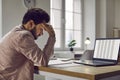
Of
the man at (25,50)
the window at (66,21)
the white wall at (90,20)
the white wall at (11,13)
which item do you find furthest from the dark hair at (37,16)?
the white wall at (90,20)

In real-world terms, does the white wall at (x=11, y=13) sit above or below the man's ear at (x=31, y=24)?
above

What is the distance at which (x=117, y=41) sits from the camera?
5.86 feet

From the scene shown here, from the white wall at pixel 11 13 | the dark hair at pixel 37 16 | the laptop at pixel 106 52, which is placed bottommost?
the laptop at pixel 106 52

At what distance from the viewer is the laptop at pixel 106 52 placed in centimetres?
175

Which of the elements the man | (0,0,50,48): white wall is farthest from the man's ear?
(0,0,50,48): white wall

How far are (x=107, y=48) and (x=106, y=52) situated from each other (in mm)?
33

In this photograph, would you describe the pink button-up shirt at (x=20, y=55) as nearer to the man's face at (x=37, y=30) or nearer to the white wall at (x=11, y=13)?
the man's face at (x=37, y=30)

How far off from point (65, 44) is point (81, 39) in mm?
692

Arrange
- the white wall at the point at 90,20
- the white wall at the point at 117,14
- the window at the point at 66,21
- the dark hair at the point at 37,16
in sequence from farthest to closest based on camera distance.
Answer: the white wall at the point at 117,14 → the white wall at the point at 90,20 → the window at the point at 66,21 → the dark hair at the point at 37,16

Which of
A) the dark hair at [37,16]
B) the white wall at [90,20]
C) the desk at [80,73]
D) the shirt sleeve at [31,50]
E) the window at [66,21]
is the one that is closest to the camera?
the desk at [80,73]

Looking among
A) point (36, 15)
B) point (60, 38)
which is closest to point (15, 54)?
point (36, 15)

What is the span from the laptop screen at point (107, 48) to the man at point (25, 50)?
47 cm

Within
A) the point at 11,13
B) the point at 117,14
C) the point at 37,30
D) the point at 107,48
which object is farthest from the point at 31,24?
the point at 117,14

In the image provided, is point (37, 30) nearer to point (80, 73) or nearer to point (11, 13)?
point (80, 73)
